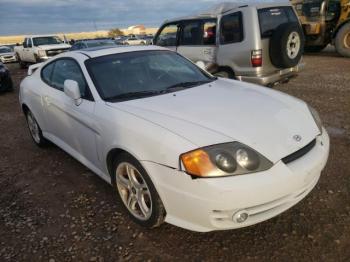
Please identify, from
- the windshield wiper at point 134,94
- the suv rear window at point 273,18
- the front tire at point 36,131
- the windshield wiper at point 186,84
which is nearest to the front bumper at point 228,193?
the windshield wiper at point 134,94

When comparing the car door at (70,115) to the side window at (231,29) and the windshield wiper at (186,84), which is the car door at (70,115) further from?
the side window at (231,29)

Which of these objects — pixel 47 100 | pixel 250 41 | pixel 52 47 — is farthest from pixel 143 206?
pixel 52 47

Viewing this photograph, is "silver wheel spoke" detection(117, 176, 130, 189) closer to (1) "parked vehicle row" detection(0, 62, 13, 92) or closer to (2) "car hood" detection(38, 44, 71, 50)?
(1) "parked vehicle row" detection(0, 62, 13, 92)

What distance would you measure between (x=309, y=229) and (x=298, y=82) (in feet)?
23.1

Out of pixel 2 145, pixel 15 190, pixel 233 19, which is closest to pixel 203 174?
pixel 15 190

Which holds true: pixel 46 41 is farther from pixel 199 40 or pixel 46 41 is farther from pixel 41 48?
pixel 199 40

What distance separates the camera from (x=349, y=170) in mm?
3742

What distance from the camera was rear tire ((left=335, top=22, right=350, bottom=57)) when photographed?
12.7 m

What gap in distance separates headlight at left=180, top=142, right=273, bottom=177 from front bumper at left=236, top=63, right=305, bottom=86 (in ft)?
14.1

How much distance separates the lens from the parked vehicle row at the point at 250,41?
6.38 m

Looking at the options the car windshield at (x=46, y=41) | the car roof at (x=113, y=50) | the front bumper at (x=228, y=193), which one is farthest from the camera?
the car windshield at (x=46, y=41)

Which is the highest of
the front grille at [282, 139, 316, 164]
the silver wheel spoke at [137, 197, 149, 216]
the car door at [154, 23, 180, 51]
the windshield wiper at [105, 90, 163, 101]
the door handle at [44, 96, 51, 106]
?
the car door at [154, 23, 180, 51]

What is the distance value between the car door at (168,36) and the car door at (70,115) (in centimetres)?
395

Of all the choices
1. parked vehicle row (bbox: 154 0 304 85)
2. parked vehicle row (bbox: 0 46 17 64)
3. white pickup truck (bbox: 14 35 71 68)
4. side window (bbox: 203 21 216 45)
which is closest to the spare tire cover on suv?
parked vehicle row (bbox: 154 0 304 85)
